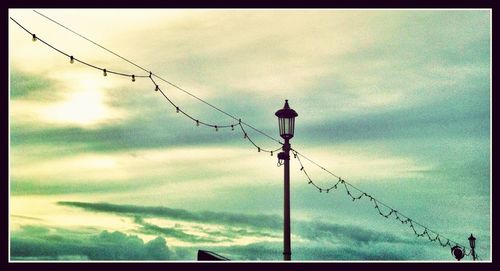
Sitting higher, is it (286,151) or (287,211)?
(286,151)

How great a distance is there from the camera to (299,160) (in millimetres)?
13695

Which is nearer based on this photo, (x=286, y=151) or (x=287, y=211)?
(x=287, y=211)

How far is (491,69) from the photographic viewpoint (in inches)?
301

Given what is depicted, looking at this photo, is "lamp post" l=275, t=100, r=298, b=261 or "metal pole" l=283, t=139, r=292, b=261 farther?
"lamp post" l=275, t=100, r=298, b=261

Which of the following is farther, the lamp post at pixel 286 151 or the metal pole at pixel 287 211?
the lamp post at pixel 286 151
